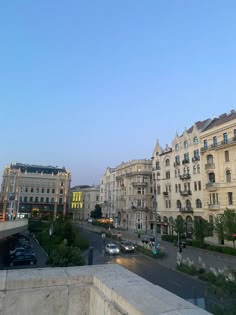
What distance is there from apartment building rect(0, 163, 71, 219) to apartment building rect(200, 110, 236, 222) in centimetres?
7193

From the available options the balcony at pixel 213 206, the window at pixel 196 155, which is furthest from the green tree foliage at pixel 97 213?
the balcony at pixel 213 206

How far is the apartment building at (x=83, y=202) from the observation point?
123 metres

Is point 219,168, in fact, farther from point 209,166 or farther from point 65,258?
point 65,258

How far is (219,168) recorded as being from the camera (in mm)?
46312

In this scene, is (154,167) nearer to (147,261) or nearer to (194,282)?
(147,261)

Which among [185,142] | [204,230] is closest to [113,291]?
[204,230]

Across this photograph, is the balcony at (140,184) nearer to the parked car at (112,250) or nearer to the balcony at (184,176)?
the balcony at (184,176)

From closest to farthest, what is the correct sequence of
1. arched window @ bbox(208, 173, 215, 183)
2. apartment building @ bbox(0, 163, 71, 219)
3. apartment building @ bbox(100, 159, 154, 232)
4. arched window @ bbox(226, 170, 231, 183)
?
1. arched window @ bbox(226, 170, 231, 183)
2. arched window @ bbox(208, 173, 215, 183)
3. apartment building @ bbox(100, 159, 154, 232)
4. apartment building @ bbox(0, 163, 71, 219)

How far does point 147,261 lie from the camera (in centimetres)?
3225

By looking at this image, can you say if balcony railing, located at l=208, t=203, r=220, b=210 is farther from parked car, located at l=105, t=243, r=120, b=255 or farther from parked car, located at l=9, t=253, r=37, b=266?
parked car, located at l=9, t=253, r=37, b=266

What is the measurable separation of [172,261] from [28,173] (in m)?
86.8

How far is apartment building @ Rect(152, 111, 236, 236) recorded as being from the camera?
44781mm

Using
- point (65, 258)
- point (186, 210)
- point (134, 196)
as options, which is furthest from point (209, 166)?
point (65, 258)

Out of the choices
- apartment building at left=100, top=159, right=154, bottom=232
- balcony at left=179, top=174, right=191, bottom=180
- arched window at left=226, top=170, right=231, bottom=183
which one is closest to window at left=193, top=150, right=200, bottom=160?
balcony at left=179, top=174, right=191, bottom=180
